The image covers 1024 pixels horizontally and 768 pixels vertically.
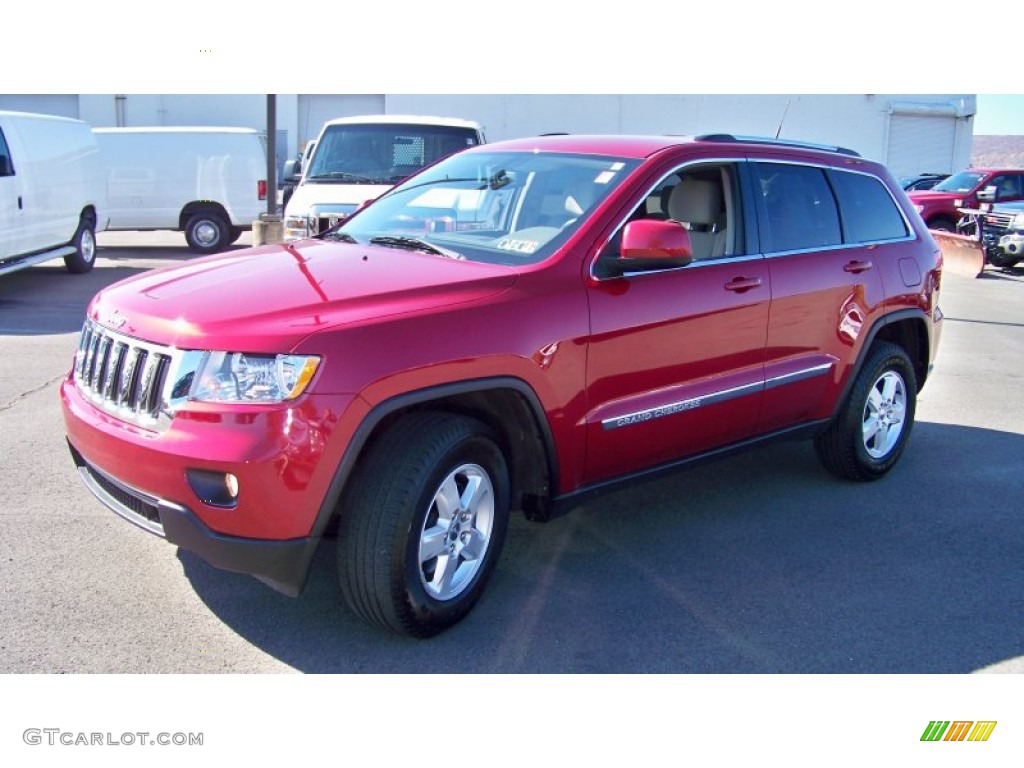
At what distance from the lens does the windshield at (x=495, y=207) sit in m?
4.09

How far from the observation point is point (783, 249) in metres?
4.87

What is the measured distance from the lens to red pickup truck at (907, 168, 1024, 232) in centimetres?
1970

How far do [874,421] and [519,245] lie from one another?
2.62m

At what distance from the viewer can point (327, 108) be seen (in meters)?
30.6

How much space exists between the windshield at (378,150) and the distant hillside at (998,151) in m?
Result: 19.0

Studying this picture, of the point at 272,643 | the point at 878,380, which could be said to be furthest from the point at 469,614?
the point at 878,380

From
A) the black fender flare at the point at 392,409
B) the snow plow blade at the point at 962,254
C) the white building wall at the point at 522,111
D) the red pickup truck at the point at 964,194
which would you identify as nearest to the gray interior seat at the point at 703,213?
the black fender flare at the point at 392,409

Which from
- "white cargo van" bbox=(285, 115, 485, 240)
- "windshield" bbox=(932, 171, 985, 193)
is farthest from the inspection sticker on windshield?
"windshield" bbox=(932, 171, 985, 193)

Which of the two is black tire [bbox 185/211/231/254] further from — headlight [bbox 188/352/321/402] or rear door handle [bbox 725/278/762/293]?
headlight [bbox 188/352/321/402]

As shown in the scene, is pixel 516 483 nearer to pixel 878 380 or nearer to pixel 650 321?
pixel 650 321

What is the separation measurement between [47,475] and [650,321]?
10.7ft

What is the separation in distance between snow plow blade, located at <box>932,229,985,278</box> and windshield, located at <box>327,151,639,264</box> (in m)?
13.9
